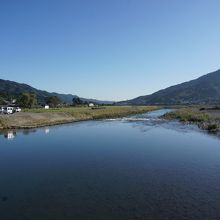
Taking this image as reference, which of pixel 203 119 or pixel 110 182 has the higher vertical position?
pixel 203 119

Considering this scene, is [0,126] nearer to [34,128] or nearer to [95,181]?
[34,128]

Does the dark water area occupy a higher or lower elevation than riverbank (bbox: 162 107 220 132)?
lower

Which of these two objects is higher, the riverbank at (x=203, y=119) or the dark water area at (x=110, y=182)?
the riverbank at (x=203, y=119)

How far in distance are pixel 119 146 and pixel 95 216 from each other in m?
23.3

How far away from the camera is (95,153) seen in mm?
33406

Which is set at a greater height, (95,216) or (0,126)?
(0,126)

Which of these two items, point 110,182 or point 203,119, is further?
point 203,119

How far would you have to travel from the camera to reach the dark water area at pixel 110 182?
16.1 meters

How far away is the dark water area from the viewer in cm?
1609

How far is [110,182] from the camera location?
21.5 metres

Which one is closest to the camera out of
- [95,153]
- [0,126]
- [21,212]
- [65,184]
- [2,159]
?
[21,212]

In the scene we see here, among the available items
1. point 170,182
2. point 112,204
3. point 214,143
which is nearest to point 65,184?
point 112,204

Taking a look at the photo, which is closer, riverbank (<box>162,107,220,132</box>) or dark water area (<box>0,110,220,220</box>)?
dark water area (<box>0,110,220,220</box>)

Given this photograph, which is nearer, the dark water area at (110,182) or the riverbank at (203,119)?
the dark water area at (110,182)
